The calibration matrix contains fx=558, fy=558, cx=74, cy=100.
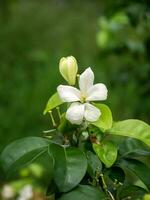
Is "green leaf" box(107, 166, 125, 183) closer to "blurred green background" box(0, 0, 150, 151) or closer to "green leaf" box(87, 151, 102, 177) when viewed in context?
"green leaf" box(87, 151, 102, 177)

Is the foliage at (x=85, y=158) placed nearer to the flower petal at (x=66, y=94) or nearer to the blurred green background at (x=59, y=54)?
the flower petal at (x=66, y=94)

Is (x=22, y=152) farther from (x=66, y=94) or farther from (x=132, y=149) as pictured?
(x=132, y=149)

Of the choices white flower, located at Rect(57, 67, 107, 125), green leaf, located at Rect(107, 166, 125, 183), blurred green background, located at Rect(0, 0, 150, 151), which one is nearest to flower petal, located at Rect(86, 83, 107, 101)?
white flower, located at Rect(57, 67, 107, 125)

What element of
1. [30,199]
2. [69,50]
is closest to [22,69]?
[69,50]

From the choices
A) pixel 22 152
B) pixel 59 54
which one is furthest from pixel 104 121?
pixel 59 54

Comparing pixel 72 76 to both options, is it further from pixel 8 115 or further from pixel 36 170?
pixel 8 115

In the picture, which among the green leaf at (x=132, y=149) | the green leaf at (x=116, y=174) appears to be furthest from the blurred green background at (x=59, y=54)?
the green leaf at (x=116, y=174)
